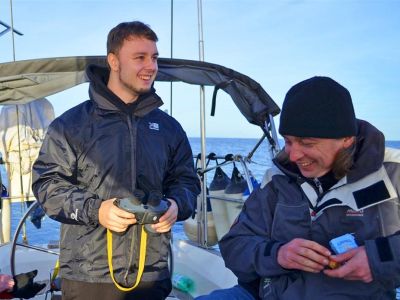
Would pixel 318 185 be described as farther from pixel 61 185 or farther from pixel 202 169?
pixel 202 169

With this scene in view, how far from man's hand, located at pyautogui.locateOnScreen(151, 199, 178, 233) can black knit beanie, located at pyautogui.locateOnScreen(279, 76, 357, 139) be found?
673mm

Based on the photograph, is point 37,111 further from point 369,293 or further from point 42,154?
point 369,293

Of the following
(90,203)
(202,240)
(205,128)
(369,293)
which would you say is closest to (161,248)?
(90,203)

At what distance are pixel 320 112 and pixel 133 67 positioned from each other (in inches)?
38.6

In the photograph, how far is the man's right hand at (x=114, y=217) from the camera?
78.3 inches

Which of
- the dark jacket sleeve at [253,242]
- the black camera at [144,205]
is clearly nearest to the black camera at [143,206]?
the black camera at [144,205]

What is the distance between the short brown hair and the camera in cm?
233

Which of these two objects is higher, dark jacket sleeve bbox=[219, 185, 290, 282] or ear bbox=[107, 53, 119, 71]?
ear bbox=[107, 53, 119, 71]

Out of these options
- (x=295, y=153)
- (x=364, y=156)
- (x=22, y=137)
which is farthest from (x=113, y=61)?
(x=22, y=137)

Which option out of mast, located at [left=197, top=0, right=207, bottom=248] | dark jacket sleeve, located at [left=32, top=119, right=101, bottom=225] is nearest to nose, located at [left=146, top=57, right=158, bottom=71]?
dark jacket sleeve, located at [left=32, top=119, right=101, bottom=225]

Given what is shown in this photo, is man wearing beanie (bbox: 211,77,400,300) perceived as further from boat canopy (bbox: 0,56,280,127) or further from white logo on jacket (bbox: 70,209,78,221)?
boat canopy (bbox: 0,56,280,127)

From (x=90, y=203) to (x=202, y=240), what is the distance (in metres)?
2.59

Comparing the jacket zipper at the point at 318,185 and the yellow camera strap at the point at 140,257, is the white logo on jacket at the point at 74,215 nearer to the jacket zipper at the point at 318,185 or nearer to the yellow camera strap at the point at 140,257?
the yellow camera strap at the point at 140,257

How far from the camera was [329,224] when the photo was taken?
1.82m
